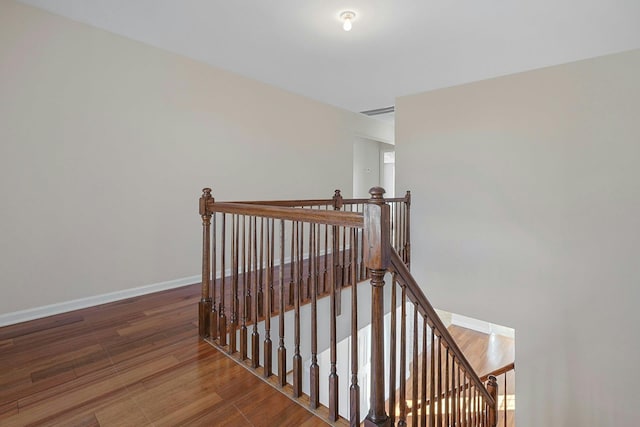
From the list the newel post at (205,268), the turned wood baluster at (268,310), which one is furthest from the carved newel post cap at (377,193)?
the newel post at (205,268)

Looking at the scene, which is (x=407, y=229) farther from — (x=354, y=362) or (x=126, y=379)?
(x=126, y=379)

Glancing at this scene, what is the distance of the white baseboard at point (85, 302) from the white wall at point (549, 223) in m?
3.39

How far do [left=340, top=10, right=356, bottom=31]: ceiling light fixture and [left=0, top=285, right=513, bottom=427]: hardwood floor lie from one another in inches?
106

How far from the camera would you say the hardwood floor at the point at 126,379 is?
1.48 meters

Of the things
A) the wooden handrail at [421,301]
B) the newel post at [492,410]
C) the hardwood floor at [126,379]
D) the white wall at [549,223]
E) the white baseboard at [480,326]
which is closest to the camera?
the wooden handrail at [421,301]

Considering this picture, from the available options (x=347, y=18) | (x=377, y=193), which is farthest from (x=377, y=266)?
(x=347, y=18)

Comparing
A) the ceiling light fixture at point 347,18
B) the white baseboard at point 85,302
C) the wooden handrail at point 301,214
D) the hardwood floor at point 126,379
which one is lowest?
the hardwood floor at point 126,379

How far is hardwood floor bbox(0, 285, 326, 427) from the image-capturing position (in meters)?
1.48

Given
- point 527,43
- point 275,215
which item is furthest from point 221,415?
point 527,43

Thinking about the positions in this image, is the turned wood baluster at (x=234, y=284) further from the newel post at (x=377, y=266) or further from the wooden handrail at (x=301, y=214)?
the newel post at (x=377, y=266)

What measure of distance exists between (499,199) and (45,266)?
4726 millimetres

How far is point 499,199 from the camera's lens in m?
3.89

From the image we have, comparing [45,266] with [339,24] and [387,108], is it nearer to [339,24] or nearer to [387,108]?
[339,24]

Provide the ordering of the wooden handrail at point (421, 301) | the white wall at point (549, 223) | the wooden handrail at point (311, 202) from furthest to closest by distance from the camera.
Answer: the white wall at point (549, 223), the wooden handrail at point (311, 202), the wooden handrail at point (421, 301)
